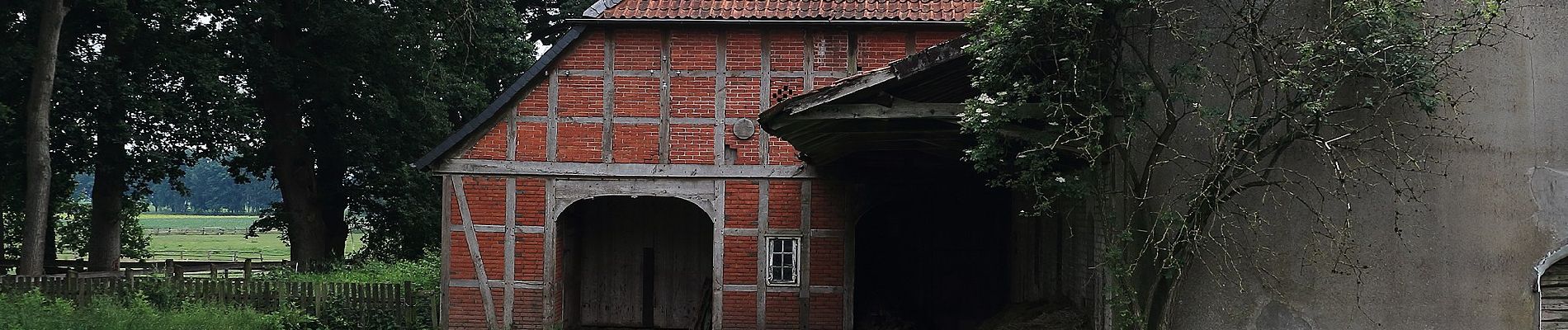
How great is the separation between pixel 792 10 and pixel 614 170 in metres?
2.68

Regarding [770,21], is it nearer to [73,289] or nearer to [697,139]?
[697,139]

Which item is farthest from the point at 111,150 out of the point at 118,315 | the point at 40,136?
the point at 118,315

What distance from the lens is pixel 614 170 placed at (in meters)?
13.9

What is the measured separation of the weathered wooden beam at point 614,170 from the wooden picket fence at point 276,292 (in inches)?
76.1

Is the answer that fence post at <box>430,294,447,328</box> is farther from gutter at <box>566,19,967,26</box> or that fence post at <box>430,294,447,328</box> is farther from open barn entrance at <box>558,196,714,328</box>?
gutter at <box>566,19,967,26</box>

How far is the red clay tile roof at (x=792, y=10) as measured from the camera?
13625 mm

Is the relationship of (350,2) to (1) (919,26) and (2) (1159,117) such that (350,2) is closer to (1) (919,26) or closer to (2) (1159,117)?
(1) (919,26)

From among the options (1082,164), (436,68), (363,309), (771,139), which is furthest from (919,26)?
(436,68)

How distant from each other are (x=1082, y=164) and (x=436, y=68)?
14.8 metres

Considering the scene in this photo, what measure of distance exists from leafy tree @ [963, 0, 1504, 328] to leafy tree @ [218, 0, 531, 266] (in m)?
13.5

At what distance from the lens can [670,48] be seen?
545 inches

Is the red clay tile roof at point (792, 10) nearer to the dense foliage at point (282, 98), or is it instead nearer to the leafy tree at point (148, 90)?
the dense foliage at point (282, 98)

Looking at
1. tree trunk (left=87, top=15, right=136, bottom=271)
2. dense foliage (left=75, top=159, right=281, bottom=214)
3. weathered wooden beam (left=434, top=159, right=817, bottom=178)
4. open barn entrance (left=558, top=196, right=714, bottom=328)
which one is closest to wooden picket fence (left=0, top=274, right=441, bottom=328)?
weathered wooden beam (left=434, top=159, right=817, bottom=178)

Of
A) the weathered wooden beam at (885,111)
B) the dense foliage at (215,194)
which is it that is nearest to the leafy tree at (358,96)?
the weathered wooden beam at (885,111)
